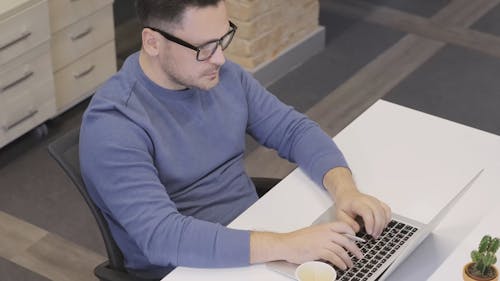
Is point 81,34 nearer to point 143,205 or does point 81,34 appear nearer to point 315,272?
point 143,205

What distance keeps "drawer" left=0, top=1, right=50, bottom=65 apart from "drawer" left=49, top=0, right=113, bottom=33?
94mm

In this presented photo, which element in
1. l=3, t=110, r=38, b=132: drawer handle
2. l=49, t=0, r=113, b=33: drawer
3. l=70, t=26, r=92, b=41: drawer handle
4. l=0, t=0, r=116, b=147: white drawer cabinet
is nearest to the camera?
l=0, t=0, r=116, b=147: white drawer cabinet

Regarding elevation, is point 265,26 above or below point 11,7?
below

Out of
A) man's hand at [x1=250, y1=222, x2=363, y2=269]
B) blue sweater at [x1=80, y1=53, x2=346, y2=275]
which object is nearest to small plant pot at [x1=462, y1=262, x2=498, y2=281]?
man's hand at [x1=250, y1=222, x2=363, y2=269]

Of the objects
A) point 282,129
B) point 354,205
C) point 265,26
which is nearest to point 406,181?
point 354,205

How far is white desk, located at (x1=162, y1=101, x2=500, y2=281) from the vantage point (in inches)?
79.6

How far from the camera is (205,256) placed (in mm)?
1936

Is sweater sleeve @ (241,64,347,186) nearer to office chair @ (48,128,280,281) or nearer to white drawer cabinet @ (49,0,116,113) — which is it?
office chair @ (48,128,280,281)

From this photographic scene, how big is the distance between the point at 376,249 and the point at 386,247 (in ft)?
0.08

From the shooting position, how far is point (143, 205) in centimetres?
199

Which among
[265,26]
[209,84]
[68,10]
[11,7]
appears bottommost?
[265,26]

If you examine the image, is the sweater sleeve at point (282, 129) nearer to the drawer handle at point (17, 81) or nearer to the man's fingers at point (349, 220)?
the man's fingers at point (349, 220)

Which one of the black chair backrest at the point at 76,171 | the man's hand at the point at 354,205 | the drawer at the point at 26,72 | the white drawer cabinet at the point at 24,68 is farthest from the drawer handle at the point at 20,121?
the man's hand at the point at 354,205

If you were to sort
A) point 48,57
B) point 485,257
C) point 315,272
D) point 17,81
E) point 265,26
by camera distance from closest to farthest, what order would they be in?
→ point 485,257 < point 315,272 < point 17,81 < point 48,57 < point 265,26
